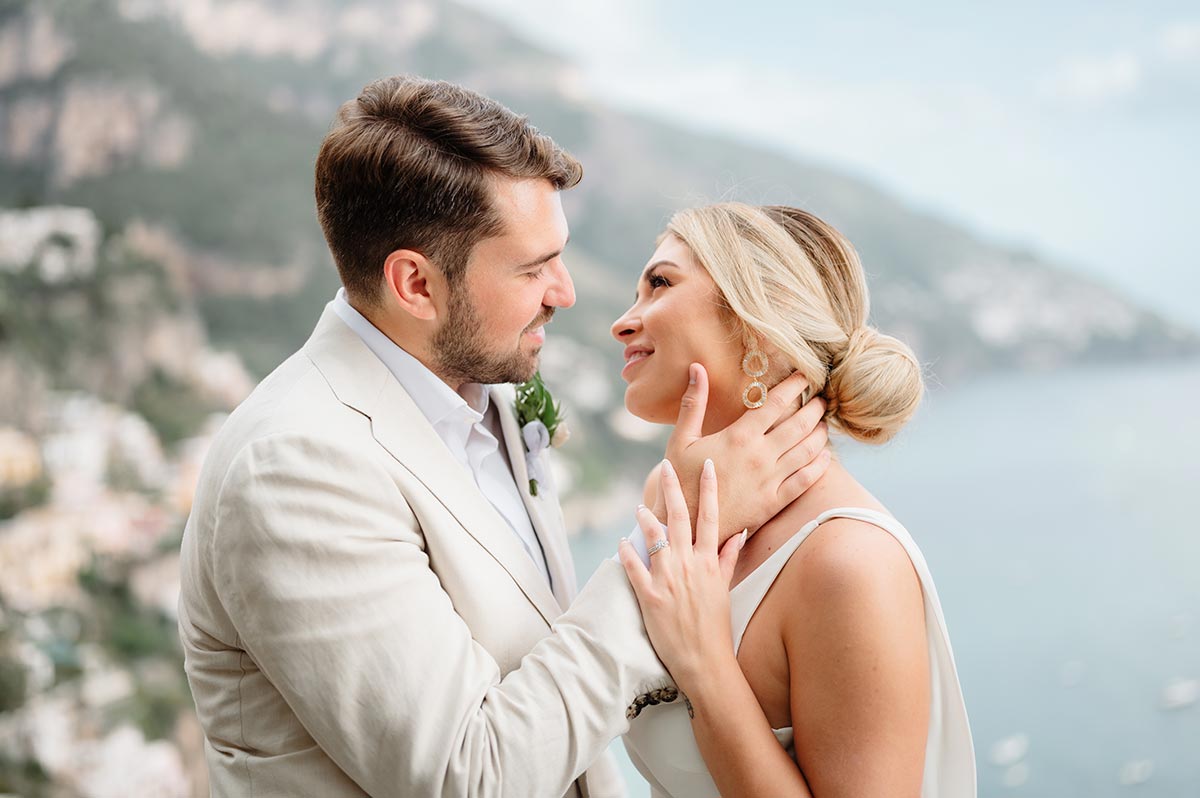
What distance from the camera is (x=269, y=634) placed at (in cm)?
149

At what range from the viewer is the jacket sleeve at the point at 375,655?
1463mm

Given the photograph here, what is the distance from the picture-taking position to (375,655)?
4.81 ft

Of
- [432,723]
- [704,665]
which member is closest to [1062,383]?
[704,665]

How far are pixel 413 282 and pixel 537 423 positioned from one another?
1.51ft

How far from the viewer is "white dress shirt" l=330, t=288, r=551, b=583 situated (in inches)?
71.9

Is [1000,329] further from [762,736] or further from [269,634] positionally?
[269,634]

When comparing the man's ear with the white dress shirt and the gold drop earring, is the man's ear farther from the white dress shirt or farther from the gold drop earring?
the gold drop earring

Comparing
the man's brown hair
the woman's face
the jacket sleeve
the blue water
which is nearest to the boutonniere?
the woman's face

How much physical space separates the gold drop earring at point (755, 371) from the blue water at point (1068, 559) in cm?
194

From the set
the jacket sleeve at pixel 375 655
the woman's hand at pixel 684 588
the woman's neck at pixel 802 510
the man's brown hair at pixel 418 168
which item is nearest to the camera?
the jacket sleeve at pixel 375 655

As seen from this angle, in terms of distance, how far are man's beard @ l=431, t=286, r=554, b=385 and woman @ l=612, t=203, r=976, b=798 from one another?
1.00ft

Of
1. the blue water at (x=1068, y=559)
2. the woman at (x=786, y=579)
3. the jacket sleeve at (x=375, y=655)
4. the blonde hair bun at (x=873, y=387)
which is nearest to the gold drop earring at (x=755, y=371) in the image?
the woman at (x=786, y=579)

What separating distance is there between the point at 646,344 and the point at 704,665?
0.68 metres

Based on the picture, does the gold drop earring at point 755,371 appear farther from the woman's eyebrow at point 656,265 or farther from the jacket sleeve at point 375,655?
the jacket sleeve at point 375,655
